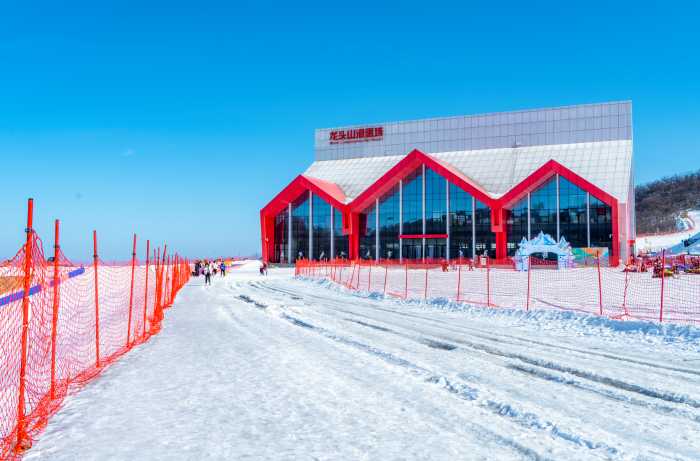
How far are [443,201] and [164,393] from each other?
175ft

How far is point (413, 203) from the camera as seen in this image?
6088 cm

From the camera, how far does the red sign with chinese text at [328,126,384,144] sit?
75938mm

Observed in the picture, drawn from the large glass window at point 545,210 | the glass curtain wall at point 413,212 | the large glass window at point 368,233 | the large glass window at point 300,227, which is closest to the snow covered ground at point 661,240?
the large glass window at point 545,210

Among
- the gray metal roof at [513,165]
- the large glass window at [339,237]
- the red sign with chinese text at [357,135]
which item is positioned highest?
the red sign with chinese text at [357,135]

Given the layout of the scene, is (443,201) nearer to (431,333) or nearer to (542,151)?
(542,151)

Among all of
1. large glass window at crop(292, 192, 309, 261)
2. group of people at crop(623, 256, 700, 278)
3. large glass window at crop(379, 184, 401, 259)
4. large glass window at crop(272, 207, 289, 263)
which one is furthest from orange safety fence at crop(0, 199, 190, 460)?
large glass window at crop(272, 207, 289, 263)

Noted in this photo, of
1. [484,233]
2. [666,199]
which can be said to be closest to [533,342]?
[484,233]

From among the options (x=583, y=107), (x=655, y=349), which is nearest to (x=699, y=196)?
(x=583, y=107)

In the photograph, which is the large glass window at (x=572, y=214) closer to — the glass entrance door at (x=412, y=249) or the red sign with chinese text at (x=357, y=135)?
the glass entrance door at (x=412, y=249)

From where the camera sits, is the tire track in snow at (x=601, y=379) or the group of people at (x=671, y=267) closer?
the tire track in snow at (x=601, y=379)

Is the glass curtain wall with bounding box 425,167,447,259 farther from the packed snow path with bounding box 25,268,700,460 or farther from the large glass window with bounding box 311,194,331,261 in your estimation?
the packed snow path with bounding box 25,268,700,460

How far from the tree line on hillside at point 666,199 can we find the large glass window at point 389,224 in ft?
315

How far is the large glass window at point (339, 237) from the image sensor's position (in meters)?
62.4

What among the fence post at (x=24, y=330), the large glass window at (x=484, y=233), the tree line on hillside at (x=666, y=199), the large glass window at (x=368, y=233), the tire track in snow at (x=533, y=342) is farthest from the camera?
the tree line on hillside at (x=666, y=199)
